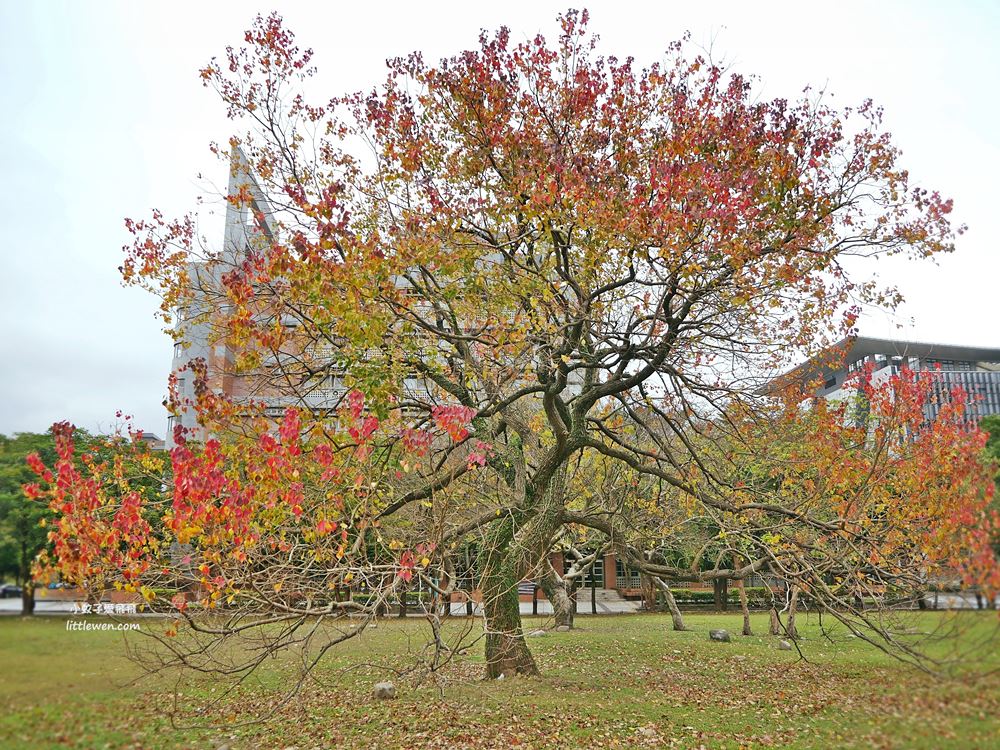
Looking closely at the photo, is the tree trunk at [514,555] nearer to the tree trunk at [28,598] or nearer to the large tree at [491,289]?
the large tree at [491,289]

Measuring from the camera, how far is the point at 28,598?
3.97 meters

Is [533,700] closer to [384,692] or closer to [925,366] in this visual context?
[384,692]

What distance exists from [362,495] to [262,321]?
2.88 m

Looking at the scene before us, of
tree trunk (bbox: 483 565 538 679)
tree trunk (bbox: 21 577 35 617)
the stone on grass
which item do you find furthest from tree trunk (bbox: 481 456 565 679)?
tree trunk (bbox: 21 577 35 617)

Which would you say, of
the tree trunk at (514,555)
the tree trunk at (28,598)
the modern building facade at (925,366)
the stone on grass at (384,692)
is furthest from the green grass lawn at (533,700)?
the modern building facade at (925,366)

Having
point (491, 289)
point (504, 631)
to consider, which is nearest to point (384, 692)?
point (504, 631)

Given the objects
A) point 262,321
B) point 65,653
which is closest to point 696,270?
point 262,321

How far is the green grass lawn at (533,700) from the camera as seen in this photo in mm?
3703

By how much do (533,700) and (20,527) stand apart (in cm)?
670

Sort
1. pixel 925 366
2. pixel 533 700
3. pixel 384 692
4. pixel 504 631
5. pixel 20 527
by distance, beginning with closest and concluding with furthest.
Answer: pixel 20 527
pixel 925 366
pixel 533 700
pixel 504 631
pixel 384 692

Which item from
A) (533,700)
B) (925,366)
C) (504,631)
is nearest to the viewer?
(925,366)

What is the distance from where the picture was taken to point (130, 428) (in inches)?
226

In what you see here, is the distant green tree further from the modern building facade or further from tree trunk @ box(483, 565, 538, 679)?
the modern building facade

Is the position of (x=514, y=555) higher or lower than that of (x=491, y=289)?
lower
